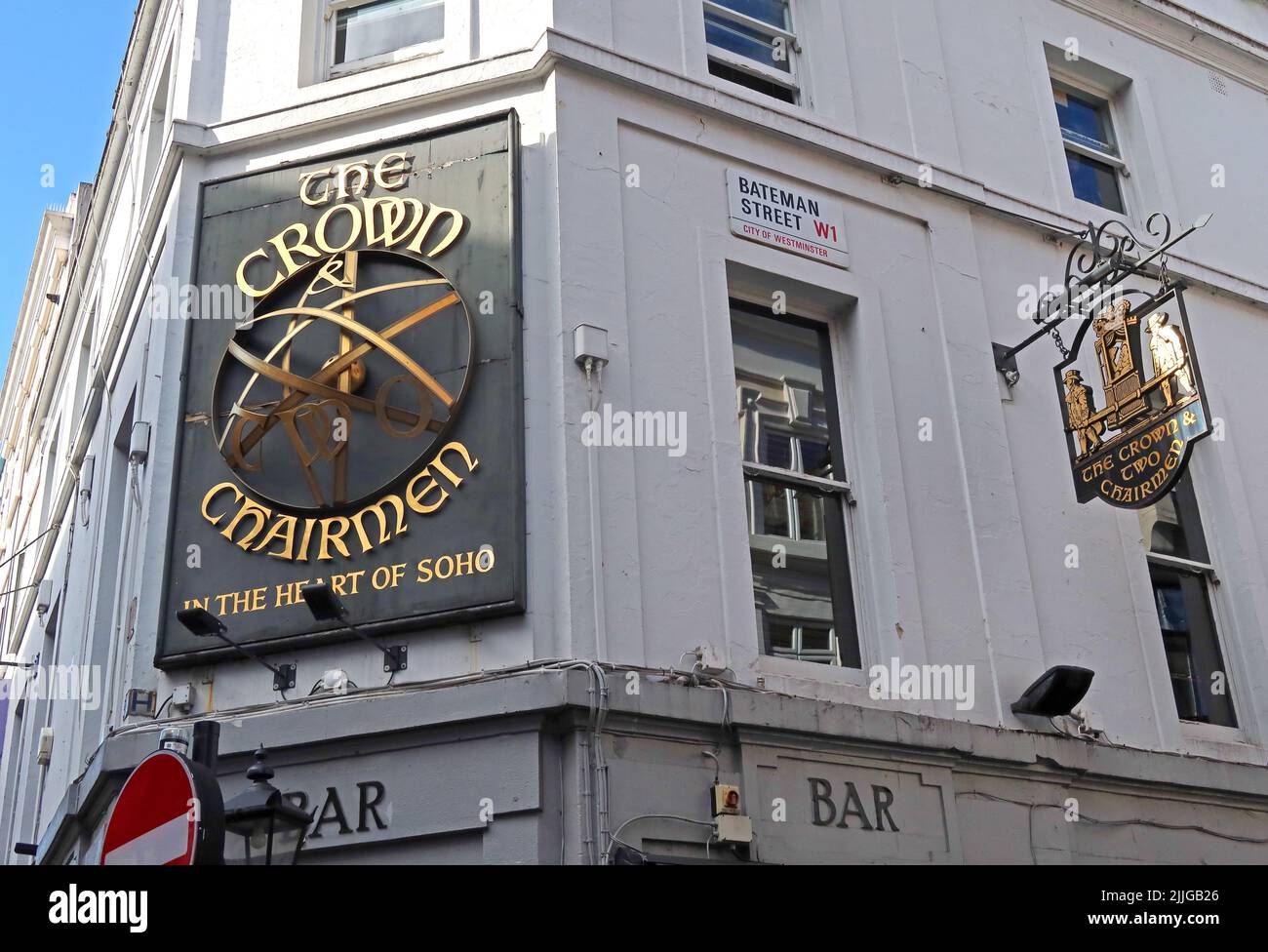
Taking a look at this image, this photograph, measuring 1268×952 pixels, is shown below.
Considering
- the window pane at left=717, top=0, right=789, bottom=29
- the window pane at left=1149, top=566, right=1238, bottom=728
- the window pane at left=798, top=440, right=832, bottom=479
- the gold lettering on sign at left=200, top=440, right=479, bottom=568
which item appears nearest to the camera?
the gold lettering on sign at left=200, top=440, right=479, bottom=568

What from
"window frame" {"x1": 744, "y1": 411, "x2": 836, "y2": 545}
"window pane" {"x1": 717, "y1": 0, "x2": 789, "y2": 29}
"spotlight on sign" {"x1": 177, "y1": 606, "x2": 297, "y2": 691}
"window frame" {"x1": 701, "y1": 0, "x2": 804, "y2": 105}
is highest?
"window pane" {"x1": 717, "y1": 0, "x2": 789, "y2": 29}

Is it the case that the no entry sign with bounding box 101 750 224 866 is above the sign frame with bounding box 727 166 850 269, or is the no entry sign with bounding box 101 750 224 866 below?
below

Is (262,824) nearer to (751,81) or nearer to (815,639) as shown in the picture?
(815,639)

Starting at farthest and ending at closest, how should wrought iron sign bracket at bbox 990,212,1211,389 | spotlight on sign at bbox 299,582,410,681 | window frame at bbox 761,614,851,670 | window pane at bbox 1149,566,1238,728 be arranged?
window pane at bbox 1149,566,1238,728 < wrought iron sign bracket at bbox 990,212,1211,389 < window frame at bbox 761,614,851,670 < spotlight on sign at bbox 299,582,410,681

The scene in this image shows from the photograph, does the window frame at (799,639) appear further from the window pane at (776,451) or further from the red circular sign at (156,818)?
the red circular sign at (156,818)

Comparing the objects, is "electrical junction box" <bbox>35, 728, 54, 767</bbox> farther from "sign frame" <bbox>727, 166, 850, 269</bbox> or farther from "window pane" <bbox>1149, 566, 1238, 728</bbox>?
"window pane" <bbox>1149, 566, 1238, 728</bbox>

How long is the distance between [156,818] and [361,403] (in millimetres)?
A: 3322

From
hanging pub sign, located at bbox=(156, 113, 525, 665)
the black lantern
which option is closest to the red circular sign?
the black lantern

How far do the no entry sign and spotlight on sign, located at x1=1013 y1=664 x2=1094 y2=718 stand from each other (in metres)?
5.72

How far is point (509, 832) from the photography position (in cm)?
809

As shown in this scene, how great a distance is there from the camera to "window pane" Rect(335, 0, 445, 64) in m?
11.3
